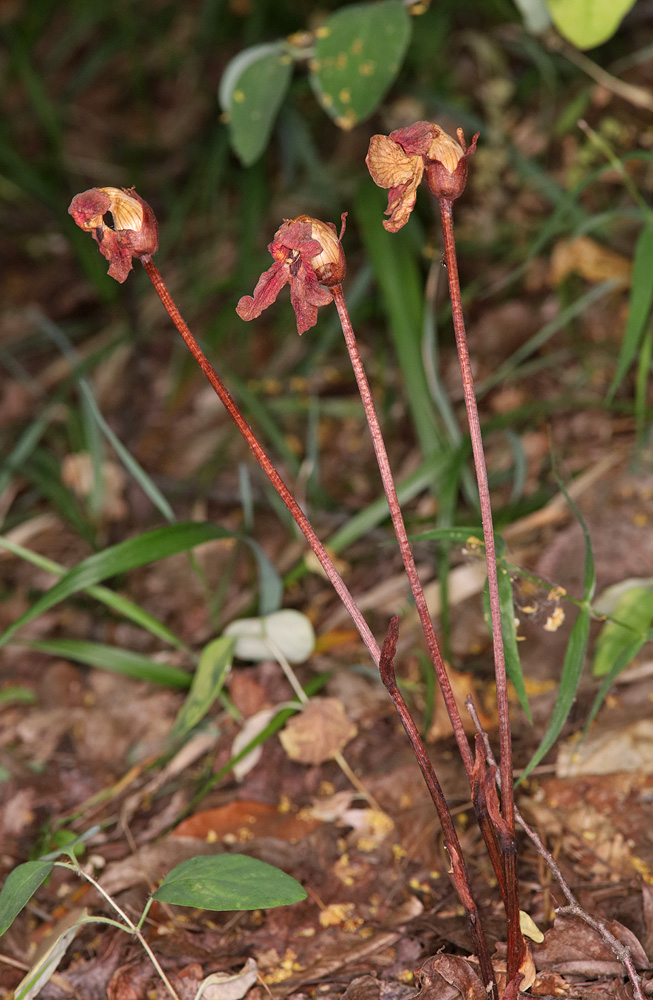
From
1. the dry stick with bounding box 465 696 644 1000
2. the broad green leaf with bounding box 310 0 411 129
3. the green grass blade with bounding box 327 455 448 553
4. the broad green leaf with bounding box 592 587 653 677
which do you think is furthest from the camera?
the green grass blade with bounding box 327 455 448 553

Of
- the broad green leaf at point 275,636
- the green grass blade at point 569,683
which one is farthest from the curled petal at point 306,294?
the broad green leaf at point 275,636

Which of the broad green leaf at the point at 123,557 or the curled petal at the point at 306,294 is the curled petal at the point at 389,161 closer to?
the curled petal at the point at 306,294

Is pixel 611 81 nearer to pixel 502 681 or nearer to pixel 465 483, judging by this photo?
pixel 465 483

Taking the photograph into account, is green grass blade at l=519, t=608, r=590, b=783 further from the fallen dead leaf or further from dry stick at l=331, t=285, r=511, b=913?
the fallen dead leaf

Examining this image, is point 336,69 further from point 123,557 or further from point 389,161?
point 123,557

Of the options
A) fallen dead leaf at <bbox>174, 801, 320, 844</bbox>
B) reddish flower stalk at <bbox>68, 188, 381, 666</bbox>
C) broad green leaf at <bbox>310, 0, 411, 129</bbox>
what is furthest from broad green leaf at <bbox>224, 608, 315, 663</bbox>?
broad green leaf at <bbox>310, 0, 411, 129</bbox>

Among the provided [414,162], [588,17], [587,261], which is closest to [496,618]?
[414,162]
